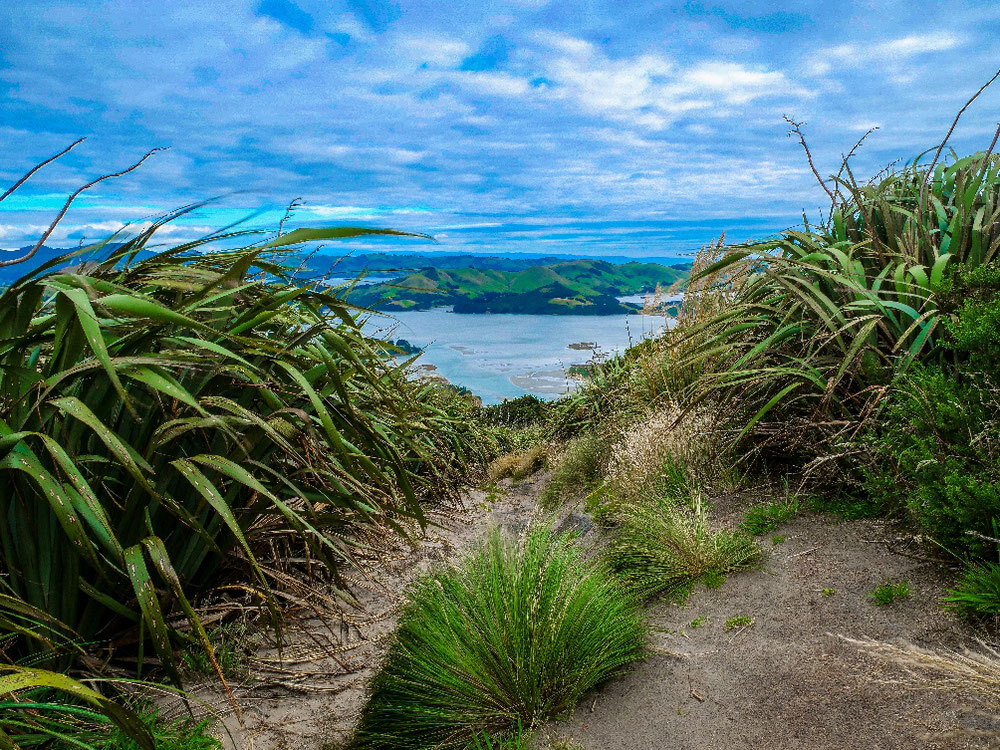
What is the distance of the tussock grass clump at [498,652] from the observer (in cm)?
279

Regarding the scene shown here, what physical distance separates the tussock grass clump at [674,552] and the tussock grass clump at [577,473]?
2.27m

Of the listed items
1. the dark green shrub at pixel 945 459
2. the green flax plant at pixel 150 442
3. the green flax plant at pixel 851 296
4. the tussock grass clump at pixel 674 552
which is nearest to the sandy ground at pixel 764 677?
the tussock grass clump at pixel 674 552

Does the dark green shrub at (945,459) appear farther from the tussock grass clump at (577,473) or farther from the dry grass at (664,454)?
the tussock grass clump at (577,473)

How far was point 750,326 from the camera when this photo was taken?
469 cm

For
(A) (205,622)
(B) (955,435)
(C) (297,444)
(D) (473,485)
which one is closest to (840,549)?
(B) (955,435)

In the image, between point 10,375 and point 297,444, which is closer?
point 10,375

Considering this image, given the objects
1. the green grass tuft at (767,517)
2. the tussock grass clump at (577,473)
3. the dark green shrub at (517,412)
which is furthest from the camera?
the dark green shrub at (517,412)

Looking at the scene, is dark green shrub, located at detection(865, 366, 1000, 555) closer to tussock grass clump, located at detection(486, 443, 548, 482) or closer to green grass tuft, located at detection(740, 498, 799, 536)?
green grass tuft, located at detection(740, 498, 799, 536)

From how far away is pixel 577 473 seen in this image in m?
6.64

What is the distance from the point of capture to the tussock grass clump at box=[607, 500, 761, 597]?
364cm

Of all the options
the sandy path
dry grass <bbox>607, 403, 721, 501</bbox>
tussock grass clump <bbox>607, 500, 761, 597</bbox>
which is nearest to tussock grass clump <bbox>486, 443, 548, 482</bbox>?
dry grass <bbox>607, 403, 721, 501</bbox>

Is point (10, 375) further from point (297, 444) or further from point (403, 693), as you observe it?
point (403, 693)

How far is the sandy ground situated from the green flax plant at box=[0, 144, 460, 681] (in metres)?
0.55

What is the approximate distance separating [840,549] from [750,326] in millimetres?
1694
